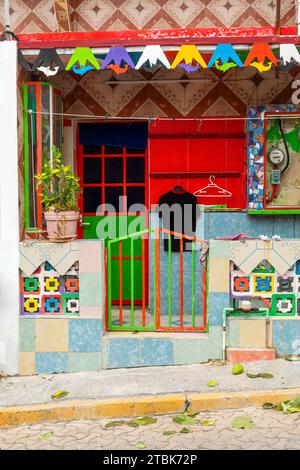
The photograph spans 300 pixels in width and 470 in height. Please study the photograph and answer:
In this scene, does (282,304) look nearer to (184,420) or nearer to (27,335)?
(184,420)

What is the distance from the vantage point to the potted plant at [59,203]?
22.7 feet

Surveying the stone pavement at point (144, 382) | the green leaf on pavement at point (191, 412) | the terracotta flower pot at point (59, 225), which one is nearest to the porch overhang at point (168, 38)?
the terracotta flower pot at point (59, 225)

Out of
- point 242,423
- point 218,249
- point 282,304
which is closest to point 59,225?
point 218,249

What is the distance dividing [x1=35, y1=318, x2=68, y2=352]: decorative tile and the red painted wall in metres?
2.57

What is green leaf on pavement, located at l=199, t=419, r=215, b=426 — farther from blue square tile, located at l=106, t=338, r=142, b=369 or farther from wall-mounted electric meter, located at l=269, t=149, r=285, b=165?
wall-mounted electric meter, located at l=269, t=149, r=285, b=165

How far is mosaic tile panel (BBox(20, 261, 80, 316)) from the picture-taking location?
6984 millimetres

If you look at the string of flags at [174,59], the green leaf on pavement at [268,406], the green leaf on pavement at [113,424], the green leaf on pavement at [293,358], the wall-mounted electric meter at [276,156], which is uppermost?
the string of flags at [174,59]

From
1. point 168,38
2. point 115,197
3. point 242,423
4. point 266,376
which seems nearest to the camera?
point 242,423

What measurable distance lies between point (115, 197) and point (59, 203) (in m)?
1.97

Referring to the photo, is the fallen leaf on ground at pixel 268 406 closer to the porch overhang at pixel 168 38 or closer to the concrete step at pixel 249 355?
the concrete step at pixel 249 355

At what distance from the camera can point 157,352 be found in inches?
273

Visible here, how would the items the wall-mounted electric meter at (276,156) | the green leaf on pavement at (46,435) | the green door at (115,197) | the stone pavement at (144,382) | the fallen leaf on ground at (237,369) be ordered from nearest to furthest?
the green leaf on pavement at (46,435)
the stone pavement at (144,382)
the fallen leaf on ground at (237,369)
the wall-mounted electric meter at (276,156)
the green door at (115,197)

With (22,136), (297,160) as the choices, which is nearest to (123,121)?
(22,136)

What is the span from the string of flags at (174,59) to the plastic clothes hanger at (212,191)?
2045mm
